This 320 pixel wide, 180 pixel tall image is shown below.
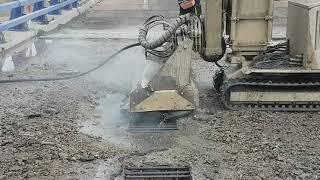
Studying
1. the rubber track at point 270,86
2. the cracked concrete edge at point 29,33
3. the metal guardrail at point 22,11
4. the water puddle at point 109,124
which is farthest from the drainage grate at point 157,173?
the metal guardrail at point 22,11

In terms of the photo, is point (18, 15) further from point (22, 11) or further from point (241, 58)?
point (241, 58)

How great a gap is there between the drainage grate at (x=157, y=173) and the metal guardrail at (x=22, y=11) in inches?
261

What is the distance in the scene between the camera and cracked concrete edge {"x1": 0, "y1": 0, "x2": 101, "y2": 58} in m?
10.9

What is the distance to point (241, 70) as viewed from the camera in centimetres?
748

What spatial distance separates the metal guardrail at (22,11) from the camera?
454 inches

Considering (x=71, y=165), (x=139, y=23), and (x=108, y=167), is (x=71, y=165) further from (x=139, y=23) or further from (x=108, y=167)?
(x=139, y=23)

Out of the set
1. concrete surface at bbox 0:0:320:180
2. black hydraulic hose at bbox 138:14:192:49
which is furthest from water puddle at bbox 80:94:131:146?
black hydraulic hose at bbox 138:14:192:49

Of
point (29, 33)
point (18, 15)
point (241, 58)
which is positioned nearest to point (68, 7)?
point (18, 15)

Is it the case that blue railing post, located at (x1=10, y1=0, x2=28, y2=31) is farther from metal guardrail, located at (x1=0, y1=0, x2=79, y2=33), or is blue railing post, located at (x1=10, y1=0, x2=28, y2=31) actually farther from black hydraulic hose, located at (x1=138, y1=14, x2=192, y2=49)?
black hydraulic hose, located at (x1=138, y1=14, x2=192, y2=49)

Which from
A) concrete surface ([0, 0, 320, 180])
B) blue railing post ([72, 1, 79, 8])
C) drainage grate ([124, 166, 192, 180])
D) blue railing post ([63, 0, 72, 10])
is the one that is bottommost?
drainage grate ([124, 166, 192, 180])

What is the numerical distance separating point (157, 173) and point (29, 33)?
27.9 ft

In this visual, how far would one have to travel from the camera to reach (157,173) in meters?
5.36

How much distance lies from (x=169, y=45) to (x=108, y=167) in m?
2.86

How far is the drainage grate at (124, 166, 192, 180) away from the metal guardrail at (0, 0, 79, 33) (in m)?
6.63
